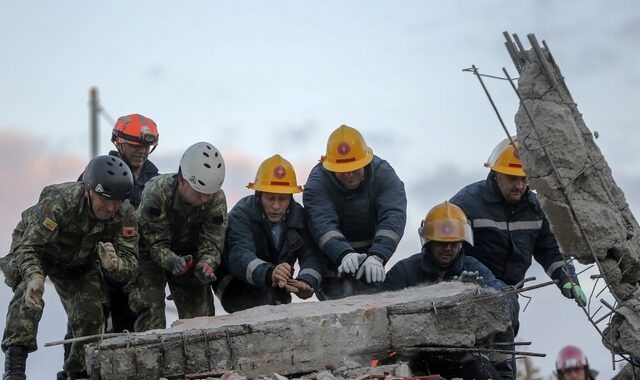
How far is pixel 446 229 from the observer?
10.3 m

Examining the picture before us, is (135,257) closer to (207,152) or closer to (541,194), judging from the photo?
(207,152)

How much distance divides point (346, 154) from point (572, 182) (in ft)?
6.97

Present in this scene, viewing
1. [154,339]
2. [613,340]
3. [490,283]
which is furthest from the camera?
[490,283]

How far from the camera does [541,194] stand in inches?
377

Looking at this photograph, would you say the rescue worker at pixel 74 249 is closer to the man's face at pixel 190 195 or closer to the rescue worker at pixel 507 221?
the man's face at pixel 190 195

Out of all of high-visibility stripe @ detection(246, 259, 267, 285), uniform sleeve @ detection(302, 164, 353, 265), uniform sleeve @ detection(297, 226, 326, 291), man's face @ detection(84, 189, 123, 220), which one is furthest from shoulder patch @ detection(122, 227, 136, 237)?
uniform sleeve @ detection(302, 164, 353, 265)

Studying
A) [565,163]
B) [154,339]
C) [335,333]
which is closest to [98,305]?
[154,339]

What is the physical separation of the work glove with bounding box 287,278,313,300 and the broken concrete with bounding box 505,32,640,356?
6.91 ft

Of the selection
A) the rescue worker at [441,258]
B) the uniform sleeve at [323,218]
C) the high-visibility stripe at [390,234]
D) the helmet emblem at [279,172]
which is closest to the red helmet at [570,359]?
the rescue worker at [441,258]

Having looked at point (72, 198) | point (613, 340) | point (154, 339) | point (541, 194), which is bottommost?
point (613, 340)

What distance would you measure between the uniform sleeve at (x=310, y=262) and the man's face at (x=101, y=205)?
1.75m

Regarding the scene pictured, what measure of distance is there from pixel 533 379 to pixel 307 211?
11975mm

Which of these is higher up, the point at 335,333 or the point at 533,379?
the point at 533,379

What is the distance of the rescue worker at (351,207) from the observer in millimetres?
10172
